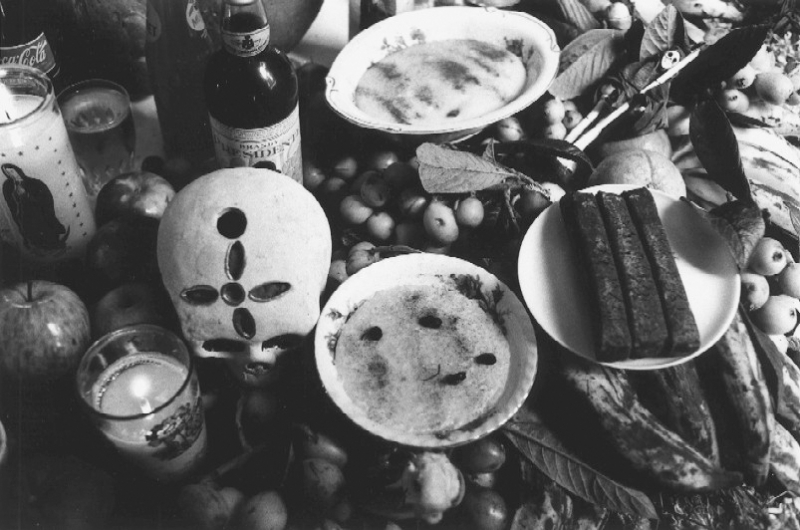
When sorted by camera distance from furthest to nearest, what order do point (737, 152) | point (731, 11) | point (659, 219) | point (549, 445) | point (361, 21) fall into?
point (731, 11), point (361, 21), point (737, 152), point (659, 219), point (549, 445)

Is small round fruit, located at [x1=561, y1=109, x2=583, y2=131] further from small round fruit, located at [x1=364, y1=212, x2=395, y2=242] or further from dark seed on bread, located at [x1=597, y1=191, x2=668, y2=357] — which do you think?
small round fruit, located at [x1=364, y1=212, x2=395, y2=242]

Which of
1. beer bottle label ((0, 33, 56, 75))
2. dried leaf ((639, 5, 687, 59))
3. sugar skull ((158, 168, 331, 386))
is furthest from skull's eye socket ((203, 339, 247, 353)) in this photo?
dried leaf ((639, 5, 687, 59))

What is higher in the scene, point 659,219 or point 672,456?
point 659,219

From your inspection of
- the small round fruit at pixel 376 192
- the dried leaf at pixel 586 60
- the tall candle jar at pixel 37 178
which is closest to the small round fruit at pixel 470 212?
the small round fruit at pixel 376 192

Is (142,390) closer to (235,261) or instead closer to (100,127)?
(235,261)

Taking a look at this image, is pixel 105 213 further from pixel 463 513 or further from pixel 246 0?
pixel 463 513

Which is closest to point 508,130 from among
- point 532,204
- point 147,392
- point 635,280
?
point 532,204

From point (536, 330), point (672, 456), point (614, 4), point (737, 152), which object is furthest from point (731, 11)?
point (672, 456)
